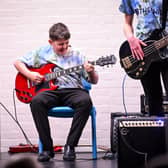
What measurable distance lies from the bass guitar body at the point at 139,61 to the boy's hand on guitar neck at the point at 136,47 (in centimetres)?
2

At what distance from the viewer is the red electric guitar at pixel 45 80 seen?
310cm

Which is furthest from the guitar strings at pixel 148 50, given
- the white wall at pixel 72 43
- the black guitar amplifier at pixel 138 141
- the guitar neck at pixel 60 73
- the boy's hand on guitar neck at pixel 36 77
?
the white wall at pixel 72 43

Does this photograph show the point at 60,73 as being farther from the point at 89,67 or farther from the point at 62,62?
the point at 89,67

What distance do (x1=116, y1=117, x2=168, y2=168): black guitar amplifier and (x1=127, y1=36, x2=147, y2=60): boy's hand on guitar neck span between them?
32 cm

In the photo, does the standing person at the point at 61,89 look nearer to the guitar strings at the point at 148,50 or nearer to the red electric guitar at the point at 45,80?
the red electric guitar at the point at 45,80

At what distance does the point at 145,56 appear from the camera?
6.74ft

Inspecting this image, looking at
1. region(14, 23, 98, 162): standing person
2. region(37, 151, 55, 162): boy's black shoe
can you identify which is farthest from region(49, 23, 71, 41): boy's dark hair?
region(37, 151, 55, 162): boy's black shoe

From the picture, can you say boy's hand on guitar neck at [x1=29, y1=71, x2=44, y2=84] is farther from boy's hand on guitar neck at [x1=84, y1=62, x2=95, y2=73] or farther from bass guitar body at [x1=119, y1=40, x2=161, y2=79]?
bass guitar body at [x1=119, y1=40, x2=161, y2=79]

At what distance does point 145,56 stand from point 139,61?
1.7 inches

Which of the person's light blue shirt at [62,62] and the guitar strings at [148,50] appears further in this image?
the person's light blue shirt at [62,62]

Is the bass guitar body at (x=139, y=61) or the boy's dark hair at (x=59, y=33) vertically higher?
the boy's dark hair at (x=59, y=33)

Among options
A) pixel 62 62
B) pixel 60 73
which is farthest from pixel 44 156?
pixel 62 62

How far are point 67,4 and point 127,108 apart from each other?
1240mm

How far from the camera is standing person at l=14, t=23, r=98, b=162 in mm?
2998
